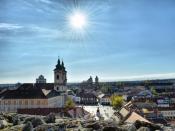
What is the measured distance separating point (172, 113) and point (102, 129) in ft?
201

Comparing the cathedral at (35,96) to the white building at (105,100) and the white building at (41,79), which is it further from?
the white building at (105,100)

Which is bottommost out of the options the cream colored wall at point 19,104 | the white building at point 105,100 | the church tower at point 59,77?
the white building at point 105,100

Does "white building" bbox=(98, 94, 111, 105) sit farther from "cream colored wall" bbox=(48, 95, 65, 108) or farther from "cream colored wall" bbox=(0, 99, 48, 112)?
"cream colored wall" bbox=(0, 99, 48, 112)

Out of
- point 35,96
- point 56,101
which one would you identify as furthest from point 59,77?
point 35,96

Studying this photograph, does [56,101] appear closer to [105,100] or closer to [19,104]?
[19,104]

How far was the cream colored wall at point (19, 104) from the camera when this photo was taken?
72875 mm

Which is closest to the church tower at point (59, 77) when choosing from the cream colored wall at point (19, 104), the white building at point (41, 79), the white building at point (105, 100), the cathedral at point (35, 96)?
the cathedral at point (35, 96)

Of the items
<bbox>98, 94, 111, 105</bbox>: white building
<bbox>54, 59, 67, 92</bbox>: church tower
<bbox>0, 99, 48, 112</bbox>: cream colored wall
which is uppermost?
<bbox>54, 59, 67, 92</bbox>: church tower

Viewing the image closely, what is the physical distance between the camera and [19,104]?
75.1m

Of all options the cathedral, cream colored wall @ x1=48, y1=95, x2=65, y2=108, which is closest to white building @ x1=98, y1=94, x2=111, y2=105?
cream colored wall @ x1=48, y1=95, x2=65, y2=108

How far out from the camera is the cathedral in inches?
2881

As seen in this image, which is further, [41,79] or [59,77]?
[41,79]

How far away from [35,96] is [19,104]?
4.46 m

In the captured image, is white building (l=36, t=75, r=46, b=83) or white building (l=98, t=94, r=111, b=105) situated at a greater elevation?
white building (l=36, t=75, r=46, b=83)
